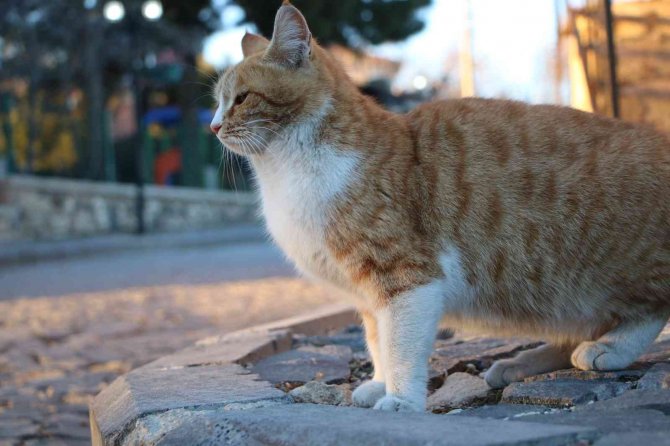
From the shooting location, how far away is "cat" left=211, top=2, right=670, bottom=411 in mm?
2773

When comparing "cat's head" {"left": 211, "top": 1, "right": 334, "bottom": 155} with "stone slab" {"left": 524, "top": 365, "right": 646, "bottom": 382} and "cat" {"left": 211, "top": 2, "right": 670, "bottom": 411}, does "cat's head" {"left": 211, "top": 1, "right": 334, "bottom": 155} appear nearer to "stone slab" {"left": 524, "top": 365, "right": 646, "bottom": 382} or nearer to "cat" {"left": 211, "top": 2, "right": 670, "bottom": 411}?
"cat" {"left": 211, "top": 2, "right": 670, "bottom": 411}

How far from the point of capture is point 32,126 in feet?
58.7

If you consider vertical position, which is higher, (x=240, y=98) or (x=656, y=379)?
(x=240, y=98)

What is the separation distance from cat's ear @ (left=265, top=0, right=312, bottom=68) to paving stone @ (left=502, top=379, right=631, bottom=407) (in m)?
1.32

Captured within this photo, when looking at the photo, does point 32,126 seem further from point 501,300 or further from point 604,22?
point 501,300

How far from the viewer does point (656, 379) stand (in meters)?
2.64

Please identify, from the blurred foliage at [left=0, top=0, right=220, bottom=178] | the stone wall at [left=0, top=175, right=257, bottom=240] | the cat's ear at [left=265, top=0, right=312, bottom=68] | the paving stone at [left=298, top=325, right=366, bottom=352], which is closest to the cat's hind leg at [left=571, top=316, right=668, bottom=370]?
the cat's ear at [left=265, top=0, right=312, bottom=68]

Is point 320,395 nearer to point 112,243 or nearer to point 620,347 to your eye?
point 620,347

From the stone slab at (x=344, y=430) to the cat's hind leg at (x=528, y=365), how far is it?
75cm

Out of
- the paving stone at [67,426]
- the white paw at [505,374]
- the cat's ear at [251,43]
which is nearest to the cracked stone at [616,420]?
the white paw at [505,374]

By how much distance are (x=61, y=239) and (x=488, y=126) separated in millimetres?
13676

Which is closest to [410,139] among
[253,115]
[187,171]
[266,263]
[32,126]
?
[253,115]

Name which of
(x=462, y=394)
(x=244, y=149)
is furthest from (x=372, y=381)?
(x=244, y=149)

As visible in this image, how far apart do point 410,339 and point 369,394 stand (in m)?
0.36
